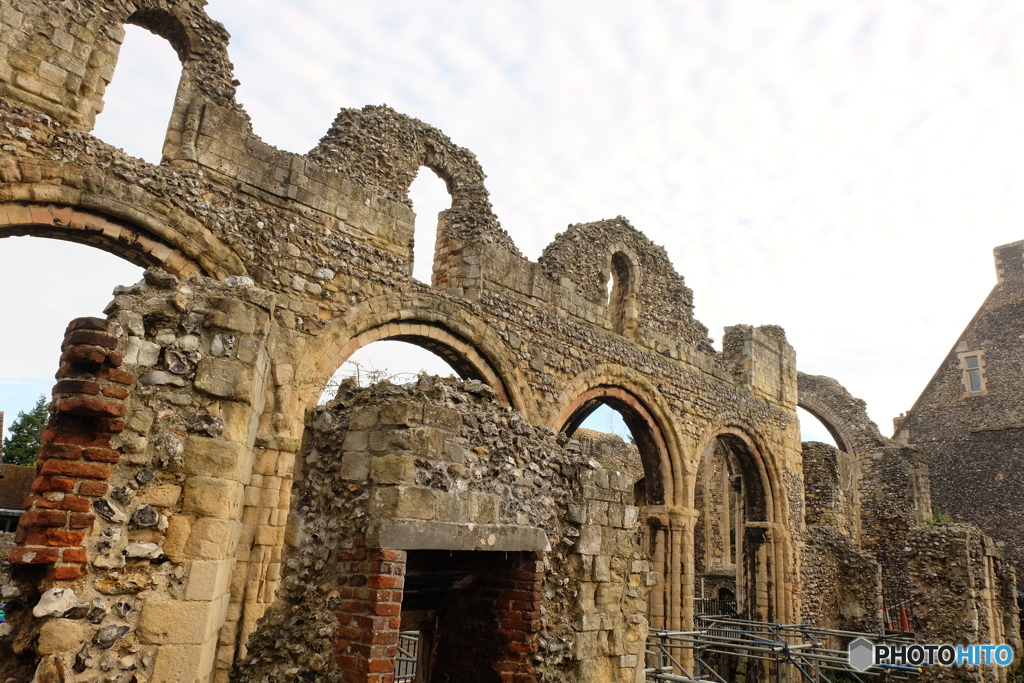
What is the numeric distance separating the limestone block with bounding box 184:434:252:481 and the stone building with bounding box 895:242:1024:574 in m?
26.4

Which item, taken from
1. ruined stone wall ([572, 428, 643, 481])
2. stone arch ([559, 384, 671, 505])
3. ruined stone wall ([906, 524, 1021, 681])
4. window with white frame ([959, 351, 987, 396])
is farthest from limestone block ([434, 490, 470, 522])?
window with white frame ([959, 351, 987, 396])

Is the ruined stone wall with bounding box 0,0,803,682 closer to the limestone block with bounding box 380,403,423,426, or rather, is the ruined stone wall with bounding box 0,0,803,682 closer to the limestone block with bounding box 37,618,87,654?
the limestone block with bounding box 37,618,87,654

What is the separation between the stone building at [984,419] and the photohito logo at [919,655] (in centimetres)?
1334

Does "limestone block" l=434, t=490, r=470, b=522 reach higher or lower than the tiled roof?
lower

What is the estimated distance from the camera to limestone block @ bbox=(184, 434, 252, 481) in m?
3.39

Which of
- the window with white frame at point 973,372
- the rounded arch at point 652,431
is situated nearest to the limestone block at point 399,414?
the rounded arch at point 652,431

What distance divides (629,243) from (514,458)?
9.30 metres

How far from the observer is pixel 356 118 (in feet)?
30.2

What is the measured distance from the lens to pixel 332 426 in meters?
4.43

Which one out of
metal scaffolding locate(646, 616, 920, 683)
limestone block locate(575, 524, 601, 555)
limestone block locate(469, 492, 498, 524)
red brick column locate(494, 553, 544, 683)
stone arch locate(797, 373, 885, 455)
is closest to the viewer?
limestone block locate(469, 492, 498, 524)

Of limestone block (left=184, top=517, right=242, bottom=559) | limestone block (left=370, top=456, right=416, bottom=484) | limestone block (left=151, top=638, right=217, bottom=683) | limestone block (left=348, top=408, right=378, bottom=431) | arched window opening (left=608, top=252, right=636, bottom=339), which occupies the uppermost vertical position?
arched window opening (left=608, top=252, right=636, bottom=339)

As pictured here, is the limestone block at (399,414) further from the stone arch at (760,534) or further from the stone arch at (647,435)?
the stone arch at (760,534)

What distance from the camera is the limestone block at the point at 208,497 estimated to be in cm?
335

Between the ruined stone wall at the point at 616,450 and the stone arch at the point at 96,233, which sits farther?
the ruined stone wall at the point at 616,450
